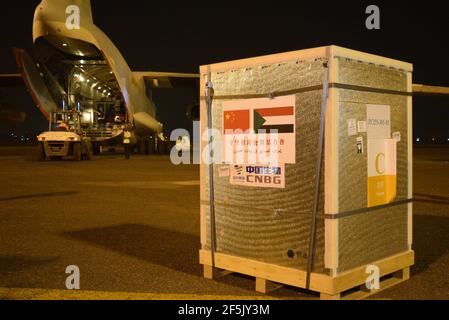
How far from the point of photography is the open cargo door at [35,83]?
25828 millimetres

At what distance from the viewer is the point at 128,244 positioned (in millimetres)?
6594

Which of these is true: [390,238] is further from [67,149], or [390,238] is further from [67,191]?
[67,149]

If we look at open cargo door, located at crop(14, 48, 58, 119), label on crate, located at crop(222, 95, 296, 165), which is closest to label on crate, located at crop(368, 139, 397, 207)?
label on crate, located at crop(222, 95, 296, 165)

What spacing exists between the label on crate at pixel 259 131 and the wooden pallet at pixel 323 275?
93cm

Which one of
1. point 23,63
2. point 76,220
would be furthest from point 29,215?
point 23,63

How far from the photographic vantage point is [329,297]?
418cm

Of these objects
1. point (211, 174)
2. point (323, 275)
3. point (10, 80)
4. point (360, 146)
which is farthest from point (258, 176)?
point (10, 80)

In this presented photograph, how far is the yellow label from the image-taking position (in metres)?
4.55

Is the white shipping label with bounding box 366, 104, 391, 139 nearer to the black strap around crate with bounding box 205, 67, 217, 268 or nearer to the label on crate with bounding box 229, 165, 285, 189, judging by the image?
the label on crate with bounding box 229, 165, 285, 189

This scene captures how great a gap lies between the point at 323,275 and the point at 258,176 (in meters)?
1.06

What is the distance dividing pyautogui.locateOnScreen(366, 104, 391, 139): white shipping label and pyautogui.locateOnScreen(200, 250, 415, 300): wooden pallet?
3.72 feet

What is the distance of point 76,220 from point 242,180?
4364mm

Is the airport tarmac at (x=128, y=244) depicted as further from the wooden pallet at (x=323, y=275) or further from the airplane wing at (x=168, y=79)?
the airplane wing at (x=168, y=79)

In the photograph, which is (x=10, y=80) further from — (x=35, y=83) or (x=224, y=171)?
(x=224, y=171)
